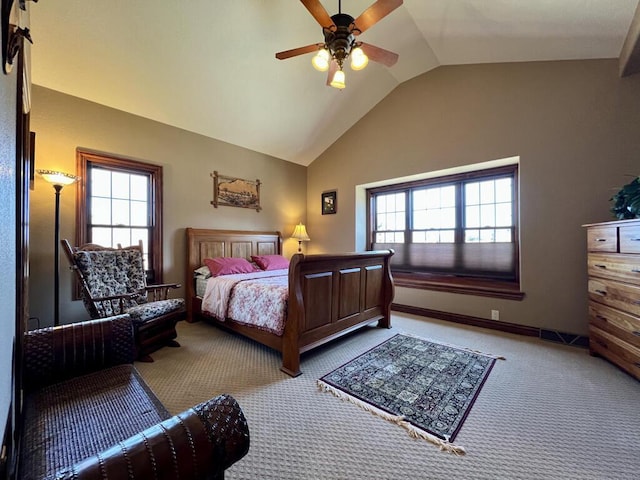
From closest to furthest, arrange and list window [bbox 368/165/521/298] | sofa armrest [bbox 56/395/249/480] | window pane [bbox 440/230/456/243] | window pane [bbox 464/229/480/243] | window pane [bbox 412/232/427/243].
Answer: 1. sofa armrest [bbox 56/395/249/480]
2. window [bbox 368/165/521/298]
3. window pane [bbox 464/229/480/243]
4. window pane [bbox 440/230/456/243]
5. window pane [bbox 412/232/427/243]

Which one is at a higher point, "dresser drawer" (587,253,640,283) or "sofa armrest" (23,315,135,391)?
"dresser drawer" (587,253,640,283)

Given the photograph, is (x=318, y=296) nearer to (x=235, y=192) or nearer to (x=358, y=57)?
(x=358, y=57)

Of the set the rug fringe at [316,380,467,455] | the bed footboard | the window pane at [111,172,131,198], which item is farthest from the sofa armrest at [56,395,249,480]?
the window pane at [111,172,131,198]

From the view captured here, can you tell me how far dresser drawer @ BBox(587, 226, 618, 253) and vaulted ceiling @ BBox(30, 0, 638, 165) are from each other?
178cm

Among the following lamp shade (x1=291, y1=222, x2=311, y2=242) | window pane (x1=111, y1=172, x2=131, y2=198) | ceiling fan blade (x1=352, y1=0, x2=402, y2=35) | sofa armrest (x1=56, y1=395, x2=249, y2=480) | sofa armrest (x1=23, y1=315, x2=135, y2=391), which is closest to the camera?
sofa armrest (x1=56, y1=395, x2=249, y2=480)

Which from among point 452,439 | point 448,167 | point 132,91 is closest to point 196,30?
point 132,91

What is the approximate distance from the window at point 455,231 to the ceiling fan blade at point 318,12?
9.04ft

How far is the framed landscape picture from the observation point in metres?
4.14

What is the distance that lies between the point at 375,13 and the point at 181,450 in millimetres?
2798

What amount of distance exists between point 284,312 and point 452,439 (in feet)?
4.70

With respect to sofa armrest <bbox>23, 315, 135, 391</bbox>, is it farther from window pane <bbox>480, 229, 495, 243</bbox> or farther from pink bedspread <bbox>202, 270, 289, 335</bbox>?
window pane <bbox>480, 229, 495, 243</bbox>

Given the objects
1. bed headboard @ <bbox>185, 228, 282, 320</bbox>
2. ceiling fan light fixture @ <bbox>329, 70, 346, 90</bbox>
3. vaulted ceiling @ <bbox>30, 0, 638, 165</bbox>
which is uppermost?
vaulted ceiling @ <bbox>30, 0, 638, 165</bbox>

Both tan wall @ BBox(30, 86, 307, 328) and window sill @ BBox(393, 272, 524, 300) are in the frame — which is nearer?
tan wall @ BBox(30, 86, 307, 328)

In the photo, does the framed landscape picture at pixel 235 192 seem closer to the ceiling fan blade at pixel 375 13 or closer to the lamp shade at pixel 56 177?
the lamp shade at pixel 56 177
